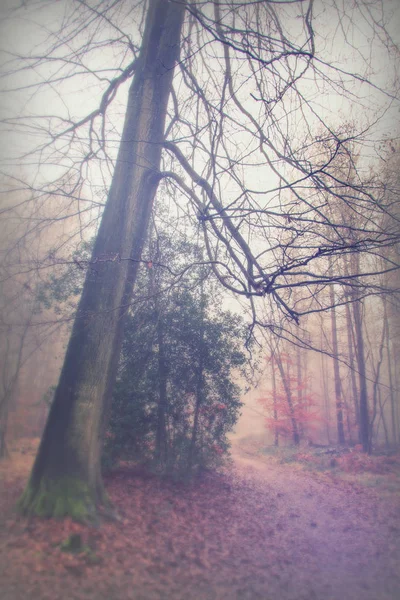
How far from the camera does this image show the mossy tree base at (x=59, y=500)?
10.3 feet

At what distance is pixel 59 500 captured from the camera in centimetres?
320

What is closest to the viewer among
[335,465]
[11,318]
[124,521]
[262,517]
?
[124,521]

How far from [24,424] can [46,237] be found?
129 inches

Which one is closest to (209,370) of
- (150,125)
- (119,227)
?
(119,227)

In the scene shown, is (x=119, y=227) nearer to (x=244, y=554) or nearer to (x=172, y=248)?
(x=172, y=248)

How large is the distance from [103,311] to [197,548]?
308cm

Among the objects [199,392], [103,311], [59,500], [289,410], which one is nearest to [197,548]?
[59,500]

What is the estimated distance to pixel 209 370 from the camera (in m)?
6.78

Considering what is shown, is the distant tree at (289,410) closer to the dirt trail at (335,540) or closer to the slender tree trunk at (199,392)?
the dirt trail at (335,540)

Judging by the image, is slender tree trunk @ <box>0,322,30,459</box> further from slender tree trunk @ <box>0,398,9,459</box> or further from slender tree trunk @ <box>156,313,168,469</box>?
slender tree trunk @ <box>156,313,168,469</box>

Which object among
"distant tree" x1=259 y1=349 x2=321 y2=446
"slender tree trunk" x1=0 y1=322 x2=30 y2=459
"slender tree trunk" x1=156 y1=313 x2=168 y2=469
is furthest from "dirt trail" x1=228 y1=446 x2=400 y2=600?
"distant tree" x1=259 y1=349 x2=321 y2=446

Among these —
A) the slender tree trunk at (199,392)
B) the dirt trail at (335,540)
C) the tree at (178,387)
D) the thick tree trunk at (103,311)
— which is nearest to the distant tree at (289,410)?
the dirt trail at (335,540)

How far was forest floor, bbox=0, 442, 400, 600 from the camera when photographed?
2.58 meters

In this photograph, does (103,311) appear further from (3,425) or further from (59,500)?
(3,425)
